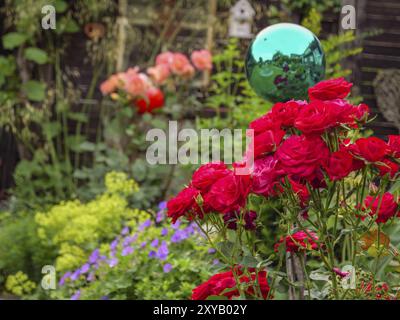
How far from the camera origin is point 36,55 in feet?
18.5

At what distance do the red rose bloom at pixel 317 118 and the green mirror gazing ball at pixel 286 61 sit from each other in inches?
36.4

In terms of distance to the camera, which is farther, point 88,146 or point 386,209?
point 88,146

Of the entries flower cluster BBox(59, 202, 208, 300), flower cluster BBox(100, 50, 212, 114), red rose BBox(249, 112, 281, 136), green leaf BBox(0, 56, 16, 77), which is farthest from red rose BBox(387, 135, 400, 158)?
green leaf BBox(0, 56, 16, 77)

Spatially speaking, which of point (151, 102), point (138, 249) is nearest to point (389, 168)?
point (138, 249)

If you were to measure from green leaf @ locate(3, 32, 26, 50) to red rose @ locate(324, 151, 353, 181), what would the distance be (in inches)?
178

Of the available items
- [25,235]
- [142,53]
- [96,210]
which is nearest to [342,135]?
[96,210]

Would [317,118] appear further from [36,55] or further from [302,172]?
[36,55]

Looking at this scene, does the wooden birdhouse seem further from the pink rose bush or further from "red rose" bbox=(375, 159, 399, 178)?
"red rose" bbox=(375, 159, 399, 178)

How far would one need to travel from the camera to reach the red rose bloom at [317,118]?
1526mm

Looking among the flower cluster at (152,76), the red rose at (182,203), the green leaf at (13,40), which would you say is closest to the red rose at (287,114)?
the red rose at (182,203)

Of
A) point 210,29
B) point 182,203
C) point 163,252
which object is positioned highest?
point 210,29

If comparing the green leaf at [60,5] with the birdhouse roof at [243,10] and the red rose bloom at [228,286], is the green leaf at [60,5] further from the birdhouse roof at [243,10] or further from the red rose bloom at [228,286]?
the red rose bloom at [228,286]

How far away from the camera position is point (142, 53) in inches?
235

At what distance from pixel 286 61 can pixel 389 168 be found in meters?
0.96
